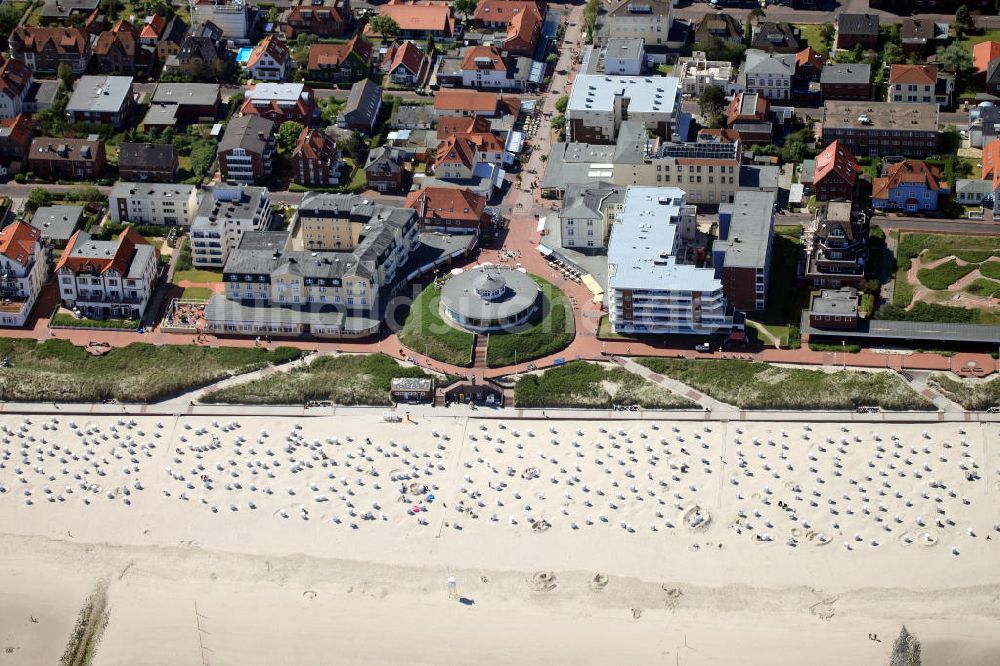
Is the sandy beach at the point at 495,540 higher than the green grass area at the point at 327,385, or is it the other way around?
the green grass area at the point at 327,385

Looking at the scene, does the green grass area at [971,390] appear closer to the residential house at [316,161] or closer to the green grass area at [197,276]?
the residential house at [316,161]

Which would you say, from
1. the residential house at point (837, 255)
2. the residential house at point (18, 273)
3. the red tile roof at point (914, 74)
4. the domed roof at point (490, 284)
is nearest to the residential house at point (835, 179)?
the residential house at point (837, 255)

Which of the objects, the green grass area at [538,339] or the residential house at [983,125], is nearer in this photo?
the green grass area at [538,339]

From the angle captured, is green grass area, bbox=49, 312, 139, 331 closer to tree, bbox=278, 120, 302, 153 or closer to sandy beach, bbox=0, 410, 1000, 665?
sandy beach, bbox=0, 410, 1000, 665

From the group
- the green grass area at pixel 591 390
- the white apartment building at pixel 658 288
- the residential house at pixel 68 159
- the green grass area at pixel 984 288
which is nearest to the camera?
the green grass area at pixel 591 390

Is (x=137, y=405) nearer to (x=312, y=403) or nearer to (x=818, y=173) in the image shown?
(x=312, y=403)

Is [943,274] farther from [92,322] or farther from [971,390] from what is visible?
[92,322]

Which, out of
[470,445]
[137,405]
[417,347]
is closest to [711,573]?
[470,445]
